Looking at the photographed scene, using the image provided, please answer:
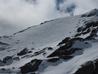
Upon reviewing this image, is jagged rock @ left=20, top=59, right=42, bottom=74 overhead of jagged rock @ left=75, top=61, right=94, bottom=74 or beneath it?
overhead

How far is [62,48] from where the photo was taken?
2894 inches

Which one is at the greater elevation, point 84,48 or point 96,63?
point 84,48

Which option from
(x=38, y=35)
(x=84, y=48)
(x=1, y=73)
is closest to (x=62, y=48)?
(x=84, y=48)

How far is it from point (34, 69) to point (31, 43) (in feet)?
200

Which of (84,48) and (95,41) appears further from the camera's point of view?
(95,41)

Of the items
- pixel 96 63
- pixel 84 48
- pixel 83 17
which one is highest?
pixel 83 17

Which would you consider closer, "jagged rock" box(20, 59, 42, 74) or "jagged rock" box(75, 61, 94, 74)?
"jagged rock" box(75, 61, 94, 74)

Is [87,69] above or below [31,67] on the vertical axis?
below

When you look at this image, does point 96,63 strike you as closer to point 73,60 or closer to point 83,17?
point 73,60

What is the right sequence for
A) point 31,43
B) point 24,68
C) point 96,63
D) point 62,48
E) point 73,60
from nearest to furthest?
point 96,63, point 73,60, point 24,68, point 62,48, point 31,43

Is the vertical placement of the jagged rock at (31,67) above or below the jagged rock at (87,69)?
above

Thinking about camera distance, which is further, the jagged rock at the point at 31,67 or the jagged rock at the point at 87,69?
the jagged rock at the point at 31,67

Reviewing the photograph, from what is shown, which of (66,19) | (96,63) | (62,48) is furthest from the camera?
(66,19)

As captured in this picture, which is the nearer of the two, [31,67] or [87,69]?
[87,69]
